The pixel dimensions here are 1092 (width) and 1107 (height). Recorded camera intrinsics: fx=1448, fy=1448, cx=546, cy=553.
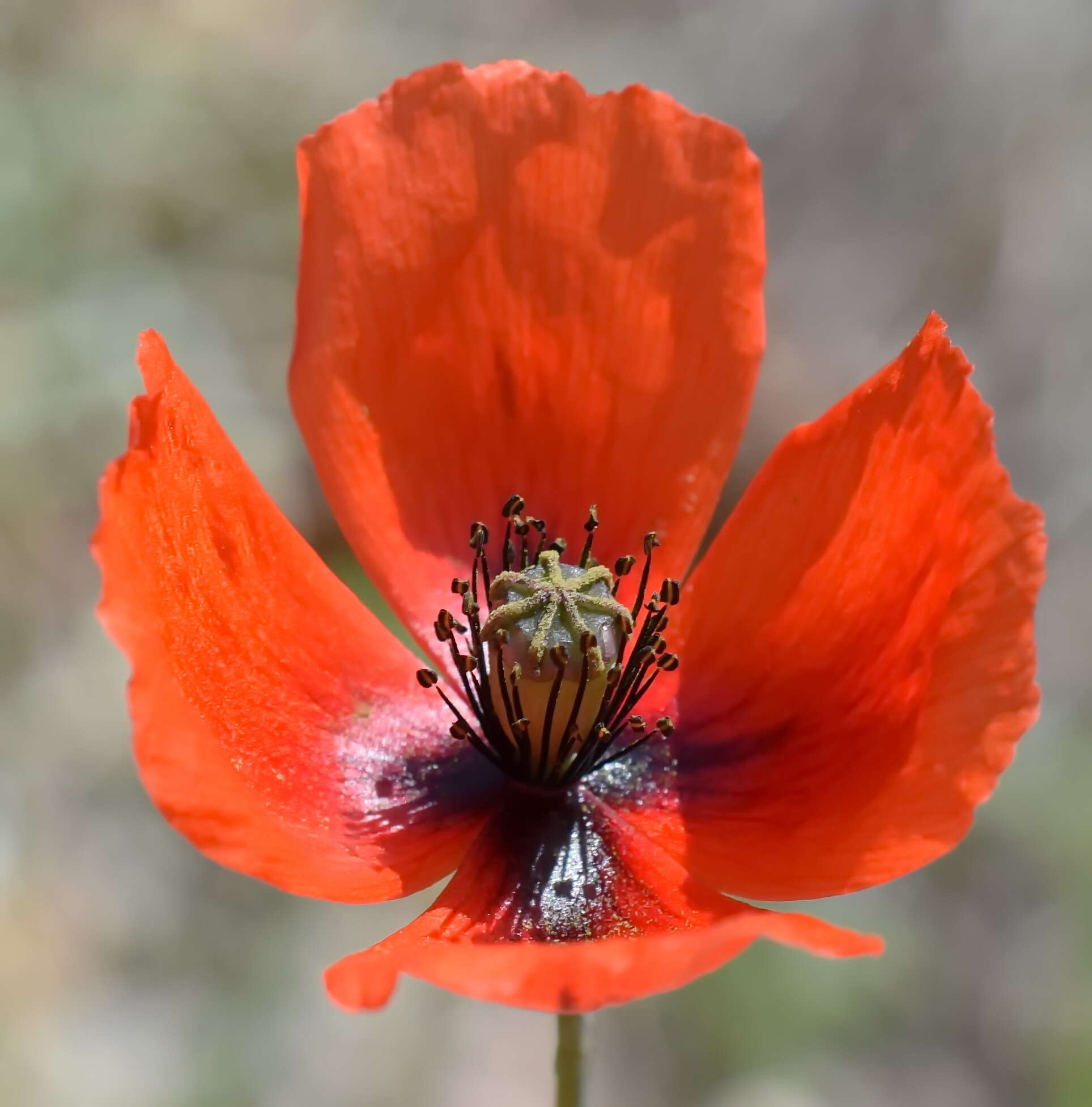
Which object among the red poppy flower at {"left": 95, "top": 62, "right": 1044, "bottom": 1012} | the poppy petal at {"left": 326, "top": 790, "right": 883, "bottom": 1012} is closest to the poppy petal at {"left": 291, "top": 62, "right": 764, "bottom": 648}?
the red poppy flower at {"left": 95, "top": 62, "right": 1044, "bottom": 1012}

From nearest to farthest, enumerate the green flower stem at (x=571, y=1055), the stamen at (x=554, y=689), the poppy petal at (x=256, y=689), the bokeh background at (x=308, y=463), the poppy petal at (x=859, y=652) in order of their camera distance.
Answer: the poppy petal at (x=256, y=689)
the poppy petal at (x=859, y=652)
the green flower stem at (x=571, y=1055)
the stamen at (x=554, y=689)
the bokeh background at (x=308, y=463)

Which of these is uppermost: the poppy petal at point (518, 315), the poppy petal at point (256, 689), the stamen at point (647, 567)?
the poppy petal at point (518, 315)

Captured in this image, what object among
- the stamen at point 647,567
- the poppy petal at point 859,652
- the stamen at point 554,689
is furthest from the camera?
the stamen at point 647,567

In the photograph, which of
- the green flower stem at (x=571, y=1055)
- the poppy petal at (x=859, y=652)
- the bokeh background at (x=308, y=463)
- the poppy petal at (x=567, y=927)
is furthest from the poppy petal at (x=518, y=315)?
the bokeh background at (x=308, y=463)

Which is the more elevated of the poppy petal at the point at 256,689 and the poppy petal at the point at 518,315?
the poppy petal at the point at 518,315

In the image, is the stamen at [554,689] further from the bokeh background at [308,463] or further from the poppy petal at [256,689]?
the bokeh background at [308,463]

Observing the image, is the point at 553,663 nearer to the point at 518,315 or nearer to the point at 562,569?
the point at 562,569

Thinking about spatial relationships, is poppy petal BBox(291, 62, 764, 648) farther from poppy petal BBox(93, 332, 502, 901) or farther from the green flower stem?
the green flower stem
